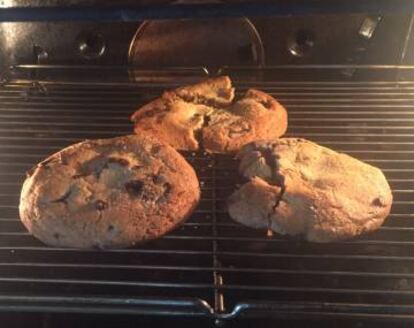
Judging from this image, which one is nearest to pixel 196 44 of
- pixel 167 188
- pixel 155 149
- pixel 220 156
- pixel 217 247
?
pixel 220 156

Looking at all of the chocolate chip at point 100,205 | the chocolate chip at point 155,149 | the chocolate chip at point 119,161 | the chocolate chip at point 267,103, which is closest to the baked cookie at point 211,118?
the chocolate chip at point 267,103

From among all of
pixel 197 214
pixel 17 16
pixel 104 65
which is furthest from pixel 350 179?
pixel 104 65

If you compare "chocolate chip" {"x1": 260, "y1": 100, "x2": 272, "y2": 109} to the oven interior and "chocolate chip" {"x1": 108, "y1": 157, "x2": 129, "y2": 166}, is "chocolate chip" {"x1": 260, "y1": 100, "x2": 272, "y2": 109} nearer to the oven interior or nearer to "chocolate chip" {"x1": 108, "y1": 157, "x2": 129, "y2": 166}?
the oven interior

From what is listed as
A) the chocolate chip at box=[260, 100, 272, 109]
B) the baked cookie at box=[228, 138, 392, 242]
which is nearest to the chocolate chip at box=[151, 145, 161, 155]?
the baked cookie at box=[228, 138, 392, 242]

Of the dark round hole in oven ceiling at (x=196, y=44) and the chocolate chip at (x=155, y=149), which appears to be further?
the dark round hole in oven ceiling at (x=196, y=44)

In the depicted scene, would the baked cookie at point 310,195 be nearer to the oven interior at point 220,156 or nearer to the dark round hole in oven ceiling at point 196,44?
the oven interior at point 220,156

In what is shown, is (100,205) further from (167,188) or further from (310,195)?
(310,195)
